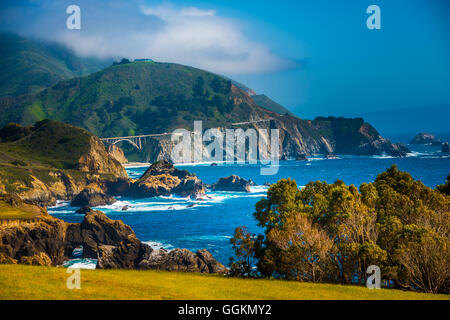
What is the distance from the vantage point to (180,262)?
173 feet

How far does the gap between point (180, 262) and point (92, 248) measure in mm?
27226

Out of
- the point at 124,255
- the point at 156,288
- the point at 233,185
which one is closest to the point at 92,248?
the point at 124,255

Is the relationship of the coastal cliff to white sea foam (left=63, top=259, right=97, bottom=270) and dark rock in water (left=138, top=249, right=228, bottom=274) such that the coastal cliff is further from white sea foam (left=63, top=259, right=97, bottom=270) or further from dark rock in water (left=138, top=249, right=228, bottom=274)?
dark rock in water (left=138, top=249, right=228, bottom=274)

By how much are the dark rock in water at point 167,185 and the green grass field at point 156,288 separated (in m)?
109

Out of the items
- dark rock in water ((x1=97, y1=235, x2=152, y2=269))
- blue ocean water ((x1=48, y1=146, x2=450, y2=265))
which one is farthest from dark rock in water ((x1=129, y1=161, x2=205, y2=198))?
dark rock in water ((x1=97, y1=235, x2=152, y2=269))

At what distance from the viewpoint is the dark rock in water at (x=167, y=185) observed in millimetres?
142750

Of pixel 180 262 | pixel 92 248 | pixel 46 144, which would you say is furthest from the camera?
pixel 46 144

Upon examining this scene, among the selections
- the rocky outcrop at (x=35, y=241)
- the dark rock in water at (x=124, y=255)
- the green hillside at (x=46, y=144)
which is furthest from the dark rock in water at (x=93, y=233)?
the green hillside at (x=46, y=144)

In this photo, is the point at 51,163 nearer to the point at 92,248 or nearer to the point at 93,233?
the point at 93,233

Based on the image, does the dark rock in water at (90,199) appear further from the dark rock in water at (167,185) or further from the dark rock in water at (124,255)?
the dark rock in water at (124,255)

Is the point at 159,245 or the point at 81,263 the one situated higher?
the point at 159,245

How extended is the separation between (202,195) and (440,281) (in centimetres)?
10990
